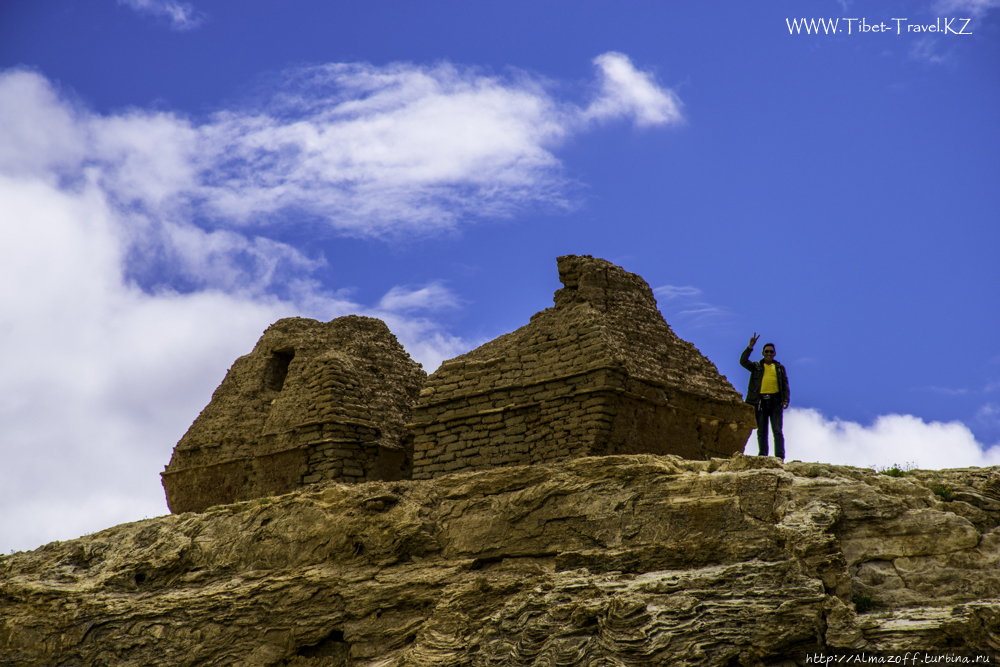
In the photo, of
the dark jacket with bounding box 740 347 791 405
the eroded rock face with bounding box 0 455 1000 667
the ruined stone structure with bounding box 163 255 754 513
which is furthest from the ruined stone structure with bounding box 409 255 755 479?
the eroded rock face with bounding box 0 455 1000 667

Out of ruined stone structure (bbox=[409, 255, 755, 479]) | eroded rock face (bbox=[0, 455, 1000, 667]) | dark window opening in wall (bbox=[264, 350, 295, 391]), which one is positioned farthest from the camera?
dark window opening in wall (bbox=[264, 350, 295, 391])

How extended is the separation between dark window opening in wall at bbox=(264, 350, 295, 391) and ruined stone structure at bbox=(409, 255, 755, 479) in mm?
5194

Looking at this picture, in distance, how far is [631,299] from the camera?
16328 millimetres

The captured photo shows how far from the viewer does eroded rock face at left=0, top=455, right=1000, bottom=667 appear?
965 cm

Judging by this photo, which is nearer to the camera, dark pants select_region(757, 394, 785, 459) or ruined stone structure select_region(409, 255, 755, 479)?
dark pants select_region(757, 394, 785, 459)

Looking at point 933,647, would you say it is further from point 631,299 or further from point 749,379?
point 631,299

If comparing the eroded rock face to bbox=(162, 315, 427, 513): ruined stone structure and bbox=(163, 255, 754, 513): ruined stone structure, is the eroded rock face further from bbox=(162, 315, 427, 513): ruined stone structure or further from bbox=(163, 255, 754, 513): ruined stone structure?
bbox=(162, 315, 427, 513): ruined stone structure

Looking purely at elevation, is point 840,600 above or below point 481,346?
below

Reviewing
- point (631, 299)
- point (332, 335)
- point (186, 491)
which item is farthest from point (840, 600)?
point (186, 491)

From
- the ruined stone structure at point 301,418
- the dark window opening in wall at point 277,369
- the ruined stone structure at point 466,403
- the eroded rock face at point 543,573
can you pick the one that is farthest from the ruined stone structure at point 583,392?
the dark window opening in wall at point 277,369

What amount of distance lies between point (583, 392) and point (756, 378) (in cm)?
245

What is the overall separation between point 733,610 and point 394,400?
35.5 feet

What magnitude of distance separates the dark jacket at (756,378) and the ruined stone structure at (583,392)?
1690 mm

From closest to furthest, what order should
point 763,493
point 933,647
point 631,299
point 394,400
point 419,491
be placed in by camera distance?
point 933,647, point 763,493, point 419,491, point 631,299, point 394,400
